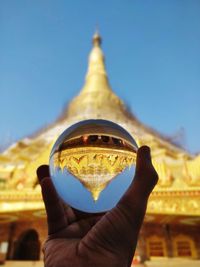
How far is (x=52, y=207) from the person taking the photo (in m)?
1.19

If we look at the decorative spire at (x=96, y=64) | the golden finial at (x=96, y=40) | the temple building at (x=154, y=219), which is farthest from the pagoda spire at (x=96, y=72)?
the temple building at (x=154, y=219)

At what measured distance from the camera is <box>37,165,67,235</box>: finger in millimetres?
1182

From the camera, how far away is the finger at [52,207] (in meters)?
1.18

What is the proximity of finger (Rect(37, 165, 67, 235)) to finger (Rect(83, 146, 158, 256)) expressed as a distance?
0.84 feet

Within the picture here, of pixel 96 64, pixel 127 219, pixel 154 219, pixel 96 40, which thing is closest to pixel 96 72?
pixel 96 64

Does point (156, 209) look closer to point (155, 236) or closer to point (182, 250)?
point (155, 236)

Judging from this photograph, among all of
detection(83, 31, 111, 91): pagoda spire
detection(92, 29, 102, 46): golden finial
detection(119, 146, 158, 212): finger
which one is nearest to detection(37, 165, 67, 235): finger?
detection(119, 146, 158, 212): finger

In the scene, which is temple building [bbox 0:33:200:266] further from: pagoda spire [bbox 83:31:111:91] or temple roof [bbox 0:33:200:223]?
pagoda spire [bbox 83:31:111:91]

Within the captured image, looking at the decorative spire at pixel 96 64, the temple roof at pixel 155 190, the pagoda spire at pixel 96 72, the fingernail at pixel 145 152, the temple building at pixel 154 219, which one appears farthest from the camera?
the decorative spire at pixel 96 64

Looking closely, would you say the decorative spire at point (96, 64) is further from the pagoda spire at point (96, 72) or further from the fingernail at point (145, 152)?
the fingernail at point (145, 152)

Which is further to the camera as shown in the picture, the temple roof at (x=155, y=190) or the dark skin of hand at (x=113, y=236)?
the temple roof at (x=155, y=190)

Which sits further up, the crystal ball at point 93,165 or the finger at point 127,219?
the crystal ball at point 93,165

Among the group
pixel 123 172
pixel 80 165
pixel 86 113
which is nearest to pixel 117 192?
pixel 123 172

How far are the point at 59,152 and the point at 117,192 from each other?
1.20 feet
